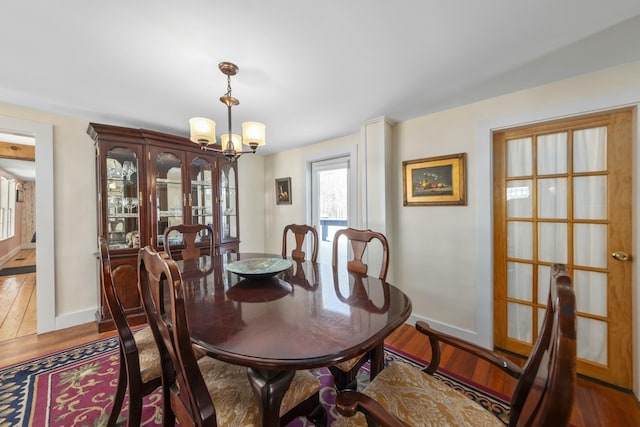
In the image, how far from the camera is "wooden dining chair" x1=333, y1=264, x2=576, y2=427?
48cm

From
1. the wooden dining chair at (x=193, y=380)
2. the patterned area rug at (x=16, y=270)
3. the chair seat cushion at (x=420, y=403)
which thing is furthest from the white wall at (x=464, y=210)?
the patterned area rug at (x=16, y=270)

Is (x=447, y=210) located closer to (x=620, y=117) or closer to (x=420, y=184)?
(x=420, y=184)

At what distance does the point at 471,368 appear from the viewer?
188cm

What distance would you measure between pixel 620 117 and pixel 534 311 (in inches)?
60.1

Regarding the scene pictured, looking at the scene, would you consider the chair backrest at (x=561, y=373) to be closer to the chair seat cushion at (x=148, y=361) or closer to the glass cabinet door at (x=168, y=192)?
the chair seat cushion at (x=148, y=361)

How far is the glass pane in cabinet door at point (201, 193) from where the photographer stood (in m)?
3.04

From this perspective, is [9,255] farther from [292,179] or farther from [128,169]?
[292,179]

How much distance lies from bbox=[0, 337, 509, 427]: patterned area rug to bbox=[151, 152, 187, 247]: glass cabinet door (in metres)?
1.20

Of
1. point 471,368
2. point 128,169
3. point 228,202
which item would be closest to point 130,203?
point 128,169

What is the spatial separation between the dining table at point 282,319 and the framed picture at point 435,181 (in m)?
1.29

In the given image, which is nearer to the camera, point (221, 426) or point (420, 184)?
point (221, 426)

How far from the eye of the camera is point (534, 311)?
200 cm

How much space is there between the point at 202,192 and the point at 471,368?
3.32 m

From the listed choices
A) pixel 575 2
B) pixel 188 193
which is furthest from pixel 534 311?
pixel 188 193
